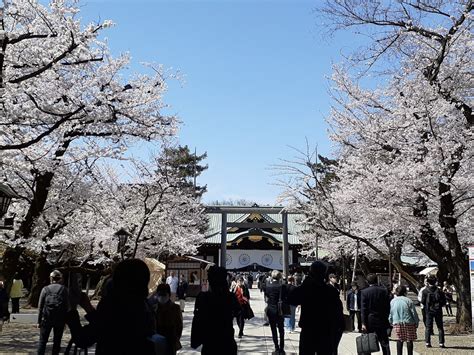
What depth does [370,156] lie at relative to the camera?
1636cm

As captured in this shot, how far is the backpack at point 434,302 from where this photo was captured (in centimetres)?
1174

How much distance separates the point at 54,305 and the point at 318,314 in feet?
15.0

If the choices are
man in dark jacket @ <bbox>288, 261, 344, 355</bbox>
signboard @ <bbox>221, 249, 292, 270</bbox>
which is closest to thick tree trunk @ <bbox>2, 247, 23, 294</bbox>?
man in dark jacket @ <bbox>288, 261, 344, 355</bbox>

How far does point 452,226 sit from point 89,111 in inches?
397

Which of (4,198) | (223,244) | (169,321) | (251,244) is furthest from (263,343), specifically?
(251,244)

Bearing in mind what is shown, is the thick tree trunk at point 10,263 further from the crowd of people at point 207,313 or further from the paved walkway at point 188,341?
the crowd of people at point 207,313

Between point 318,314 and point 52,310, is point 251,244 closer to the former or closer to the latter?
point 52,310

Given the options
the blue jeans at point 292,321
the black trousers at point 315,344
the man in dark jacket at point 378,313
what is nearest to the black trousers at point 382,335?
the man in dark jacket at point 378,313

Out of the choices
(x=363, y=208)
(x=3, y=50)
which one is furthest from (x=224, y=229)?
(x=3, y=50)

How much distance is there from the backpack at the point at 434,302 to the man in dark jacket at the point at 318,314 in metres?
6.80

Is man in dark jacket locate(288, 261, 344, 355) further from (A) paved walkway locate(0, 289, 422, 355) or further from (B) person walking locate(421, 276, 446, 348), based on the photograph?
(B) person walking locate(421, 276, 446, 348)

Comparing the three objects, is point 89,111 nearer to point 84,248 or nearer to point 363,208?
point 363,208

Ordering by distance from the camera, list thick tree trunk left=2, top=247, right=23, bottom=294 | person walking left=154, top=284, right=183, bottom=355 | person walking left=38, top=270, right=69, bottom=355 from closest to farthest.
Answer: person walking left=154, top=284, right=183, bottom=355 < person walking left=38, top=270, right=69, bottom=355 < thick tree trunk left=2, top=247, right=23, bottom=294

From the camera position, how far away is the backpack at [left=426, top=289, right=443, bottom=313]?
1174 centimetres
